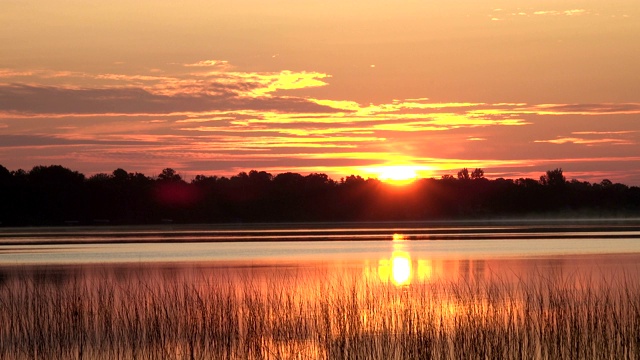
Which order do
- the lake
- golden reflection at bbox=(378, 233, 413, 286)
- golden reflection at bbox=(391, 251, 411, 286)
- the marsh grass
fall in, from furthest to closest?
golden reflection at bbox=(378, 233, 413, 286) < golden reflection at bbox=(391, 251, 411, 286) < the lake < the marsh grass

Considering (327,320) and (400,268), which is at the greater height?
(327,320)

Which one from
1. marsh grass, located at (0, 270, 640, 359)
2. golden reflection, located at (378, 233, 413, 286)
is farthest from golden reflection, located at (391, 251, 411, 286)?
marsh grass, located at (0, 270, 640, 359)

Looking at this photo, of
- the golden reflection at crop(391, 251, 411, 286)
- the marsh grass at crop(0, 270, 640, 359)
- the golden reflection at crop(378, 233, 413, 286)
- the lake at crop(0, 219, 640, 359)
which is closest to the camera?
the marsh grass at crop(0, 270, 640, 359)

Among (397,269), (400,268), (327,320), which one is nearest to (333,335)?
(327,320)

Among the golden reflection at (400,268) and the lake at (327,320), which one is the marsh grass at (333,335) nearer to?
the lake at (327,320)

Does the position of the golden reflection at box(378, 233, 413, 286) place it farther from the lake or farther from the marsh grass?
the marsh grass

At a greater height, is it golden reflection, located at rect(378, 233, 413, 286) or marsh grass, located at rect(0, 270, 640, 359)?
marsh grass, located at rect(0, 270, 640, 359)

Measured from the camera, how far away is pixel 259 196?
13838 cm

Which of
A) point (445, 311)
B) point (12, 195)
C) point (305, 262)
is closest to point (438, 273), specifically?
point (305, 262)

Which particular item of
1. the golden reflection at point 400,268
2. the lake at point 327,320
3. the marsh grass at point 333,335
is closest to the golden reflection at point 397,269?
the golden reflection at point 400,268

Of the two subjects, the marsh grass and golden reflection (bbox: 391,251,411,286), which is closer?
the marsh grass

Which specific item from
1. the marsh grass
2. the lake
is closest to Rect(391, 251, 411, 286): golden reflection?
the lake

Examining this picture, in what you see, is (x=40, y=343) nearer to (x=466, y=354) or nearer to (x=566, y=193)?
(x=466, y=354)

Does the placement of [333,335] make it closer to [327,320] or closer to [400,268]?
[327,320]
